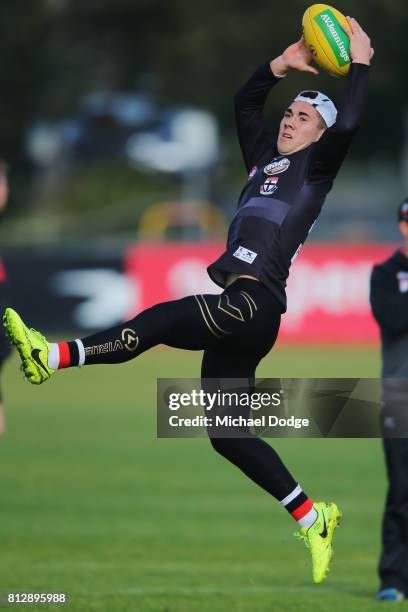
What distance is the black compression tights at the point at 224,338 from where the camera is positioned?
743 cm

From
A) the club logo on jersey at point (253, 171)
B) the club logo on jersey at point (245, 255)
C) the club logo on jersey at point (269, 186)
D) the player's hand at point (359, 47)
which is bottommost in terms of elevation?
the club logo on jersey at point (245, 255)

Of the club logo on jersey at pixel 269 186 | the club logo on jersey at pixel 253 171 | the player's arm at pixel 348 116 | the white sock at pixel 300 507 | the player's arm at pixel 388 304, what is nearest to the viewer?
the player's arm at pixel 348 116

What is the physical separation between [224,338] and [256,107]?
1600 millimetres

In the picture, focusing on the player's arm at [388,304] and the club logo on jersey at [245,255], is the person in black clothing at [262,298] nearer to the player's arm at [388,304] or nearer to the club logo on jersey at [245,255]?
the club logo on jersey at [245,255]

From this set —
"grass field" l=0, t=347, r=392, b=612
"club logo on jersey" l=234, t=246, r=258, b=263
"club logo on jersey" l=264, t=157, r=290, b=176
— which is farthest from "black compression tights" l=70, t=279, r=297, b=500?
"grass field" l=0, t=347, r=392, b=612

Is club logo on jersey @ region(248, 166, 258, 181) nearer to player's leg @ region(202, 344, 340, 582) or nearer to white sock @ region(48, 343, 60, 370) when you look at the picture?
player's leg @ region(202, 344, 340, 582)

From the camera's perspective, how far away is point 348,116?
762cm

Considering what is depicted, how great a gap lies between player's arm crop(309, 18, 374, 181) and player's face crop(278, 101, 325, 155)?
27cm

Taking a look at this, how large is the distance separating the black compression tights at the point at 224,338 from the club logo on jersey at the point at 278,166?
710 millimetres

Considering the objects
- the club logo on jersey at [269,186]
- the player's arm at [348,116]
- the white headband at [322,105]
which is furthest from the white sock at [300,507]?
the white headband at [322,105]

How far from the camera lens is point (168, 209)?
129ft

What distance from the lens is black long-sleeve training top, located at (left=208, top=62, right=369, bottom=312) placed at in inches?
303

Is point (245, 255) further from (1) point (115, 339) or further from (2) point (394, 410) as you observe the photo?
(2) point (394, 410)

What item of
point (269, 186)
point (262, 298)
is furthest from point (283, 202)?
point (262, 298)
